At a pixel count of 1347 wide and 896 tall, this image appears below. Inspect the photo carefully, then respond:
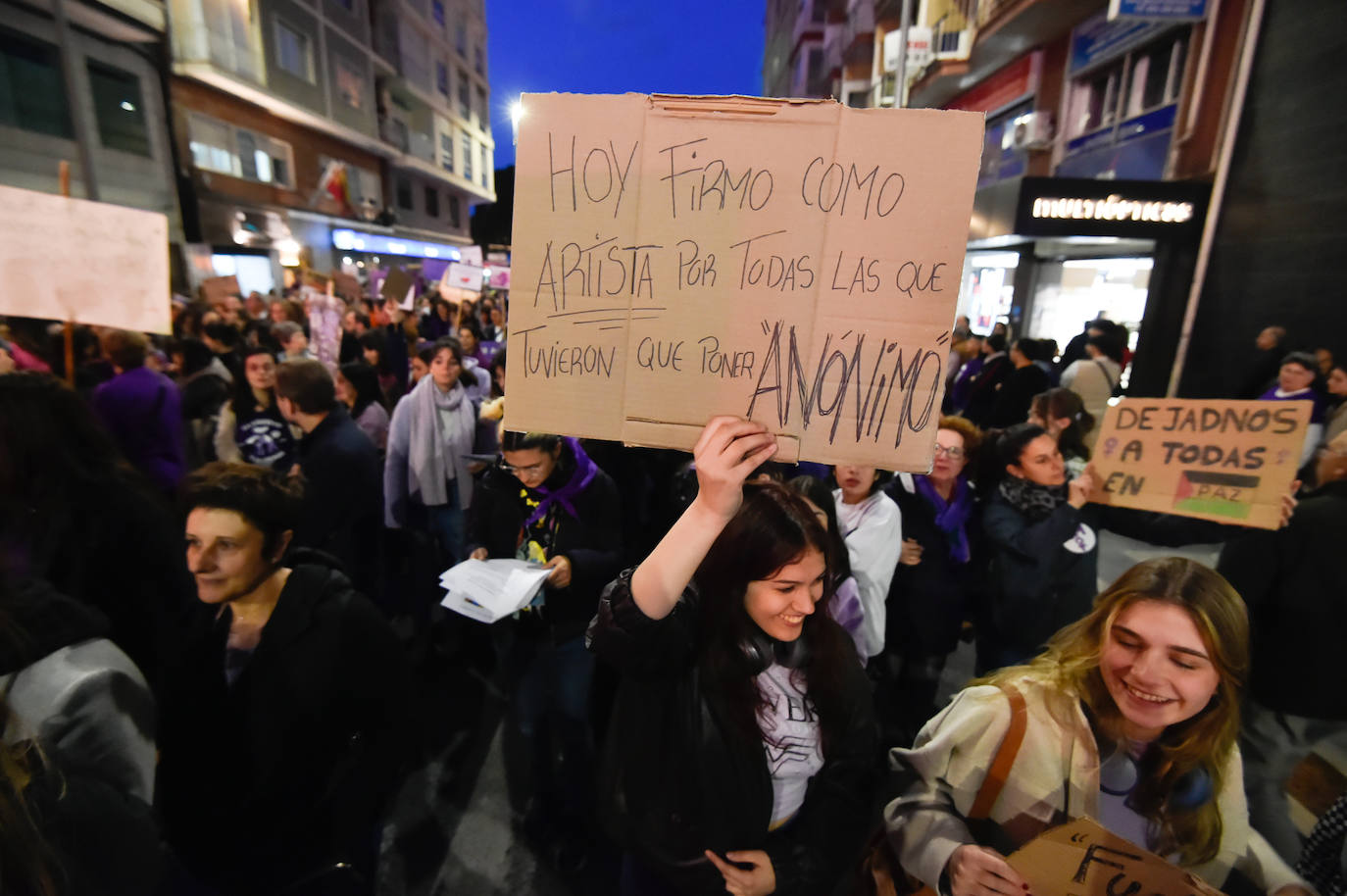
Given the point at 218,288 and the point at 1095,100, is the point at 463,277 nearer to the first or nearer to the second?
the point at 218,288

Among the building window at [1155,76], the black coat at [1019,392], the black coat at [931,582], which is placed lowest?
the black coat at [931,582]

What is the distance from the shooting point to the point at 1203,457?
2.41 m

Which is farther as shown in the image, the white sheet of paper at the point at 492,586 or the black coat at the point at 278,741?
the white sheet of paper at the point at 492,586

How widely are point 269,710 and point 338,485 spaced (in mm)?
1839

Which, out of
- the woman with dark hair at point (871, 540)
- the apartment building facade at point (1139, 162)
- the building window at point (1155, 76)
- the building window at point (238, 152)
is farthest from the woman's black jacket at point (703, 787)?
the building window at point (238, 152)

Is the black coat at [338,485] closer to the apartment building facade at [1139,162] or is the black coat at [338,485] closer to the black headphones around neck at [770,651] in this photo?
the black headphones around neck at [770,651]

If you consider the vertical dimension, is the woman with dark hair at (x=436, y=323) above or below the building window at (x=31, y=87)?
below

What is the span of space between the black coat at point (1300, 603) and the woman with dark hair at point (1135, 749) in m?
1.45

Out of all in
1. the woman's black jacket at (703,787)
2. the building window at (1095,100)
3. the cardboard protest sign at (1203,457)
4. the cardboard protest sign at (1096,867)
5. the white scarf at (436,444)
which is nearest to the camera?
the cardboard protest sign at (1096,867)

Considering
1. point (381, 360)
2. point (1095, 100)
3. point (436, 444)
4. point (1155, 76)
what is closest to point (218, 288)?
point (381, 360)

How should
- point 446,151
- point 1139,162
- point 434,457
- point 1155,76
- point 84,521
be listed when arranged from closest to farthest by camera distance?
point 84,521 < point 434,457 < point 1155,76 < point 1139,162 < point 446,151

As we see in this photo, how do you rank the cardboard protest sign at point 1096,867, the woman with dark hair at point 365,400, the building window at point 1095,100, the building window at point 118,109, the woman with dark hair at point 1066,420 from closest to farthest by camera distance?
1. the cardboard protest sign at point 1096,867
2. the woman with dark hair at point 1066,420
3. the woman with dark hair at point 365,400
4. the building window at point 1095,100
5. the building window at point 118,109

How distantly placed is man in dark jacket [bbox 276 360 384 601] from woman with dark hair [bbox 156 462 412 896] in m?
1.41

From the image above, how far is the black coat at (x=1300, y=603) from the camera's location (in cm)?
249
